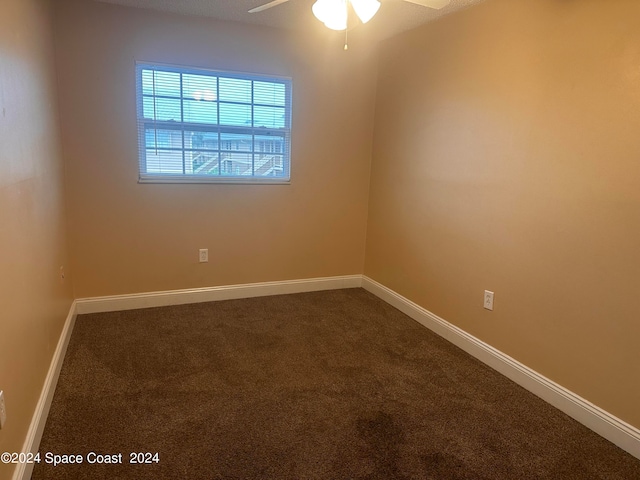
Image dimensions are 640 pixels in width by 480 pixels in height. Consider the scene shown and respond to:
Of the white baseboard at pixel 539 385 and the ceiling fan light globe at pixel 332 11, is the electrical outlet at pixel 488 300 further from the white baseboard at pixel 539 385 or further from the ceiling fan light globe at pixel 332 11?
the ceiling fan light globe at pixel 332 11

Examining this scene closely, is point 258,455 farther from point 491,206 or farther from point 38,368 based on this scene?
point 491,206

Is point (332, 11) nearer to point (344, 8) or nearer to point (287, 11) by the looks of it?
point (344, 8)

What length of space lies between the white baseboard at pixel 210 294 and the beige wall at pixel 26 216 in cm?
64

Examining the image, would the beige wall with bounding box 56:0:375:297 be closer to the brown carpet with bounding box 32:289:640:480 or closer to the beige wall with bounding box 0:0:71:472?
the beige wall with bounding box 0:0:71:472

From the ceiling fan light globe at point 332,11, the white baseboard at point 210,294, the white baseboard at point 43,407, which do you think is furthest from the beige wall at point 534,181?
the white baseboard at point 43,407

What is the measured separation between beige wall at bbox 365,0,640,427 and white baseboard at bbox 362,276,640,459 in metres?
0.05

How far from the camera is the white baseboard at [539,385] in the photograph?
197 centimetres

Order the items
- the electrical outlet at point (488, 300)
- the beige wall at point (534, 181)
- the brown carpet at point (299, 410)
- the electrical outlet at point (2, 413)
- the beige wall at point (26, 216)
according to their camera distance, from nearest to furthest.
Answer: the electrical outlet at point (2, 413), the beige wall at point (26, 216), the brown carpet at point (299, 410), the beige wall at point (534, 181), the electrical outlet at point (488, 300)

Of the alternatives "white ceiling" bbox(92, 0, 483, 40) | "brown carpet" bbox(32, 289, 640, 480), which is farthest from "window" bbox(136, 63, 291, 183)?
"brown carpet" bbox(32, 289, 640, 480)

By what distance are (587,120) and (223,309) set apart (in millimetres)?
2880

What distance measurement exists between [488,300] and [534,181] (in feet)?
2.71

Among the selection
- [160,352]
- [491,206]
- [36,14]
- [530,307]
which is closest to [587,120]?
[491,206]

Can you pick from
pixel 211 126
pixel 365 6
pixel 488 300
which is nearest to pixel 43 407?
pixel 211 126

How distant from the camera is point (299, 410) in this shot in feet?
7.07
